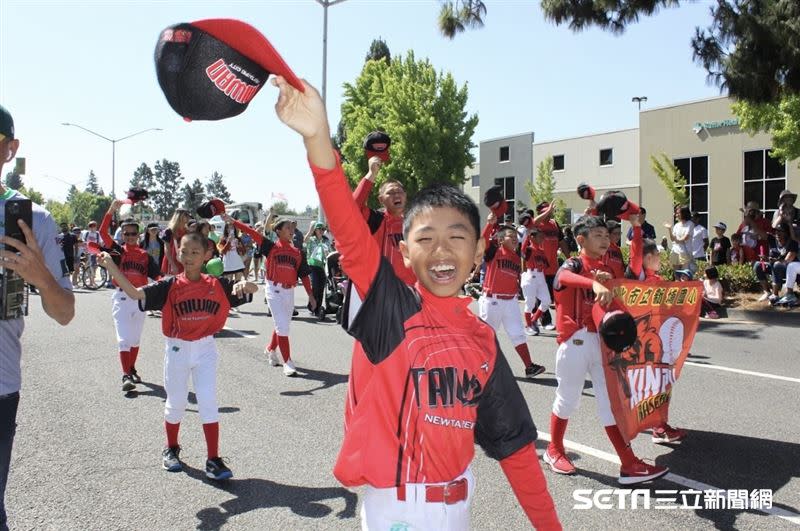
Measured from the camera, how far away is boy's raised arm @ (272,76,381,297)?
189 cm

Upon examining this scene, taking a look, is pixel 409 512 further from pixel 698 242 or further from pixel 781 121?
pixel 781 121

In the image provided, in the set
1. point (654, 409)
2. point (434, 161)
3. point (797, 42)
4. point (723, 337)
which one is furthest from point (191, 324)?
point (434, 161)

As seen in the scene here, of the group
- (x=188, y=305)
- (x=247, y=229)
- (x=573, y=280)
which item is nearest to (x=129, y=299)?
(x=247, y=229)

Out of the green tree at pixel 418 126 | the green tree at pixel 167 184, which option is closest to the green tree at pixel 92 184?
the green tree at pixel 167 184

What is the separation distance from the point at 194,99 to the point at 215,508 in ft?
10.7

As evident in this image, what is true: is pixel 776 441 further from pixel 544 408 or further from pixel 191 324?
pixel 191 324

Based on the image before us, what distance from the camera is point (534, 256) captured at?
1250 centimetres

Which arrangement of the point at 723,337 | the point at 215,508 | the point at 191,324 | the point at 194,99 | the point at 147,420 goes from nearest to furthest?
the point at 194,99
the point at 215,508
the point at 191,324
the point at 147,420
the point at 723,337

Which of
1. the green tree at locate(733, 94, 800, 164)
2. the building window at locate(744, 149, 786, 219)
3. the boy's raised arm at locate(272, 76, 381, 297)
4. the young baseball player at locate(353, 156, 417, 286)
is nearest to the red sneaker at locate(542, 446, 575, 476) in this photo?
the young baseball player at locate(353, 156, 417, 286)

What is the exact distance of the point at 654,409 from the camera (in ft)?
17.5

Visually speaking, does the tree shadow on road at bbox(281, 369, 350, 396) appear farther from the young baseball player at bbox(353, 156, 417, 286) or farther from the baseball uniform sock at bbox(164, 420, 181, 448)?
the young baseball player at bbox(353, 156, 417, 286)

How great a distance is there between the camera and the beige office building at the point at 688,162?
33.2 meters

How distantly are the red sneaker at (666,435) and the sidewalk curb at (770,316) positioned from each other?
8.73 meters

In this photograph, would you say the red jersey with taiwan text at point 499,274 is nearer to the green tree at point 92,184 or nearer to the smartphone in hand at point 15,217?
the smartphone in hand at point 15,217
